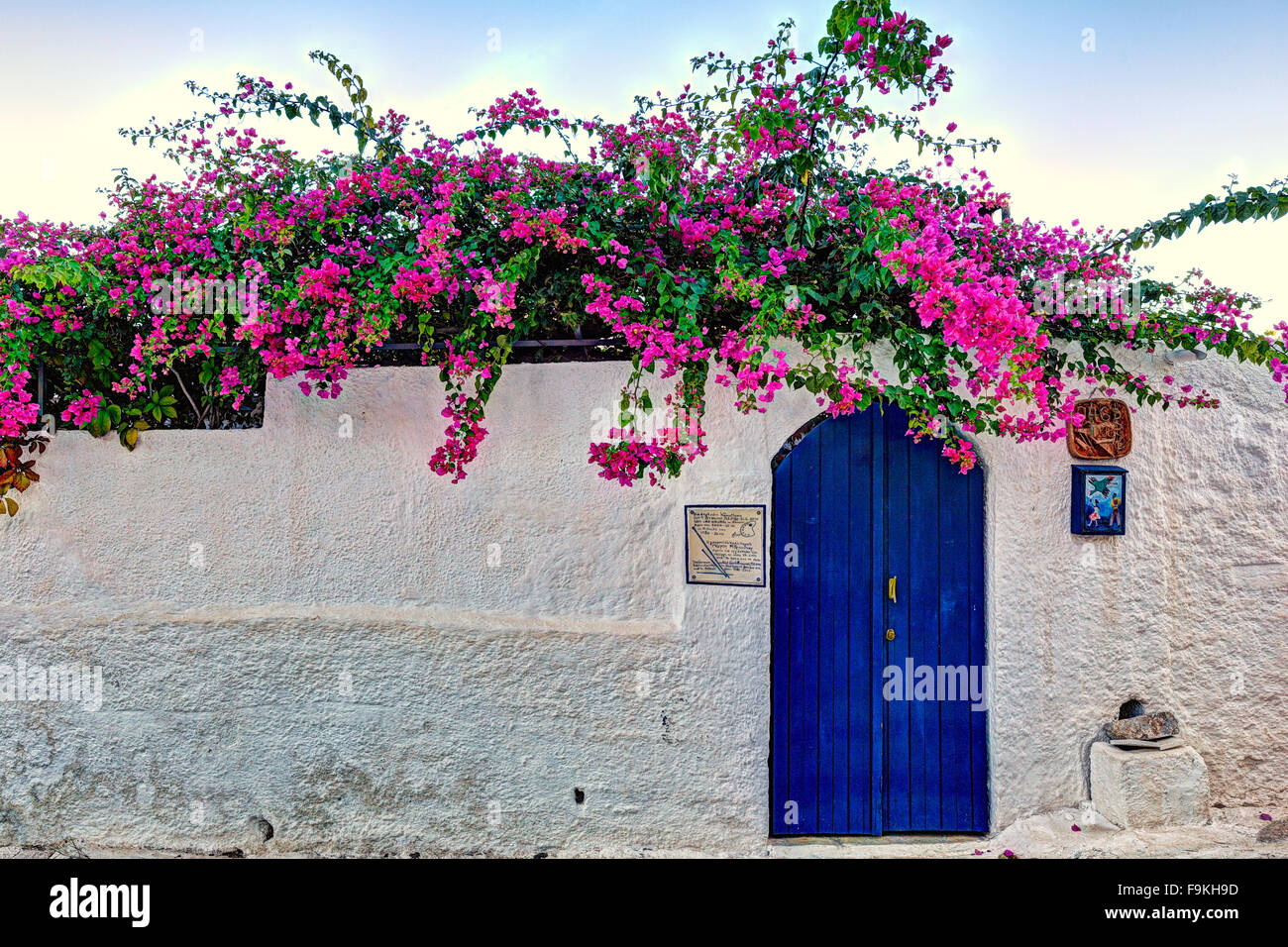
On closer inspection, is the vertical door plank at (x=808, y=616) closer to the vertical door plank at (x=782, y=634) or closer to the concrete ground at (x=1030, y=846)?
the vertical door plank at (x=782, y=634)

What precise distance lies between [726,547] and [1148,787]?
2.31 meters

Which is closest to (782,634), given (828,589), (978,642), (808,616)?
(808,616)

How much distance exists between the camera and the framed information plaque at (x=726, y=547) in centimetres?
396

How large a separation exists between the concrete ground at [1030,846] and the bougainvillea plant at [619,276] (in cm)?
179

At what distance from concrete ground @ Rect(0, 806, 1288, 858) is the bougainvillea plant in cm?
179

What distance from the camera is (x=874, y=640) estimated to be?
13.4 feet

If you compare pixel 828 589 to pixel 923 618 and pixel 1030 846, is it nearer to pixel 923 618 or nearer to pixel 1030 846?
pixel 923 618

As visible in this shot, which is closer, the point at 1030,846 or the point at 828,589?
the point at 1030,846

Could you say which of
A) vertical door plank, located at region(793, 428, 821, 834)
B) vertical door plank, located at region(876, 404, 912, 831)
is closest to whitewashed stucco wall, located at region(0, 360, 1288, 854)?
vertical door plank, located at region(793, 428, 821, 834)

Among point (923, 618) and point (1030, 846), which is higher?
point (923, 618)

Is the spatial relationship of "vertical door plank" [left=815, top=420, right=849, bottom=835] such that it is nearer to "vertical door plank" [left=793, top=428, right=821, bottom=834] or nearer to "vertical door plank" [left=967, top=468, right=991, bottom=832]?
"vertical door plank" [left=793, top=428, right=821, bottom=834]

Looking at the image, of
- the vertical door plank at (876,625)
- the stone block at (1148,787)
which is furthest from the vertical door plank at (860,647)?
the stone block at (1148,787)

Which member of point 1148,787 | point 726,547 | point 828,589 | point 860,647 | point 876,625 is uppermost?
point 726,547

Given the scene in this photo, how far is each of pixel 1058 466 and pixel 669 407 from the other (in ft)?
6.34
